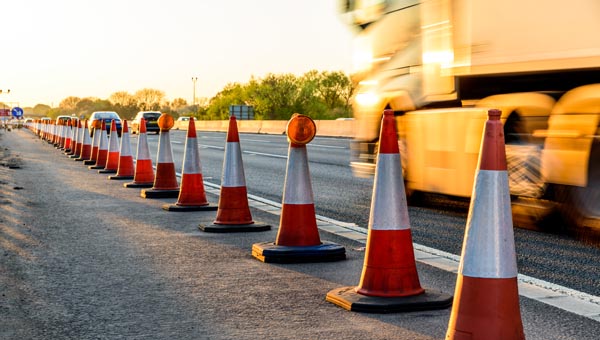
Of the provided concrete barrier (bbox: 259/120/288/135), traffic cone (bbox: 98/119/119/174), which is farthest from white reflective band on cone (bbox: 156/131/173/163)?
concrete barrier (bbox: 259/120/288/135)

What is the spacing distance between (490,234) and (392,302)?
123cm

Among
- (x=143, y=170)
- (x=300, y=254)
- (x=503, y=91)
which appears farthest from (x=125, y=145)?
(x=300, y=254)

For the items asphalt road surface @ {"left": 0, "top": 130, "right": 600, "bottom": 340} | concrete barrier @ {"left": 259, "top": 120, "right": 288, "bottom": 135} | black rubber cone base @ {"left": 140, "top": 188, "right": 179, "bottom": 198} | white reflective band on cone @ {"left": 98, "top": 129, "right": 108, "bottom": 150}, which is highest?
concrete barrier @ {"left": 259, "top": 120, "right": 288, "bottom": 135}

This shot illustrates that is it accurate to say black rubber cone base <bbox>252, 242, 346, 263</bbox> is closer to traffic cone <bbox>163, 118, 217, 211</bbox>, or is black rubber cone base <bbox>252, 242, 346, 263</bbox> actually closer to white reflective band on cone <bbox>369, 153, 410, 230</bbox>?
white reflective band on cone <bbox>369, 153, 410, 230</bbox>

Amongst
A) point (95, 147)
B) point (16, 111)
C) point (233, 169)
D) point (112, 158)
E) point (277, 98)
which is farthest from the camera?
point (277, 98)

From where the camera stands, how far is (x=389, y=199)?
5266 mm

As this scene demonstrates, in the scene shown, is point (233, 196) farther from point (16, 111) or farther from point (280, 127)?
point (16, 111)

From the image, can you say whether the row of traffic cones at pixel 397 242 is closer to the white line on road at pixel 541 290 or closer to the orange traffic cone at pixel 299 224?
the orange traffic cone at pixel 299 224

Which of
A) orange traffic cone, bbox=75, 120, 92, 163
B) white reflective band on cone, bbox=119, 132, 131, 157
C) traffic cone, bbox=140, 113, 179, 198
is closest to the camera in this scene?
traffic cone, bbox=140, 113, 179, 198

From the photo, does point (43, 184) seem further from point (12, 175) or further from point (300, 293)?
point (300, 293)

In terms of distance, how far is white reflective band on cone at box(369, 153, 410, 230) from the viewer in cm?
525

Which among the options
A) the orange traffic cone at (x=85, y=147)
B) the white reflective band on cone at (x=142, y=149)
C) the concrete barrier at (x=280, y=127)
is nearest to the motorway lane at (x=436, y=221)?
the white reflective band on cone at (x=142, y=149)

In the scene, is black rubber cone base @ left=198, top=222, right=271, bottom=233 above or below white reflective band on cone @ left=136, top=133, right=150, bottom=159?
below

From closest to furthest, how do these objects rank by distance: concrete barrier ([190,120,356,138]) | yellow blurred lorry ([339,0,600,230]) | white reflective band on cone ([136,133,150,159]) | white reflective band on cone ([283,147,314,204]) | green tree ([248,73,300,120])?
white reflective band on cone ([283,147,314,204]), yellow blurred lorry ([339,0,600,230]), white reflective band on cone ([136,133,150,159]), concrete barrier ([190,120,356,138]), green tree ([248,73,300,120])
